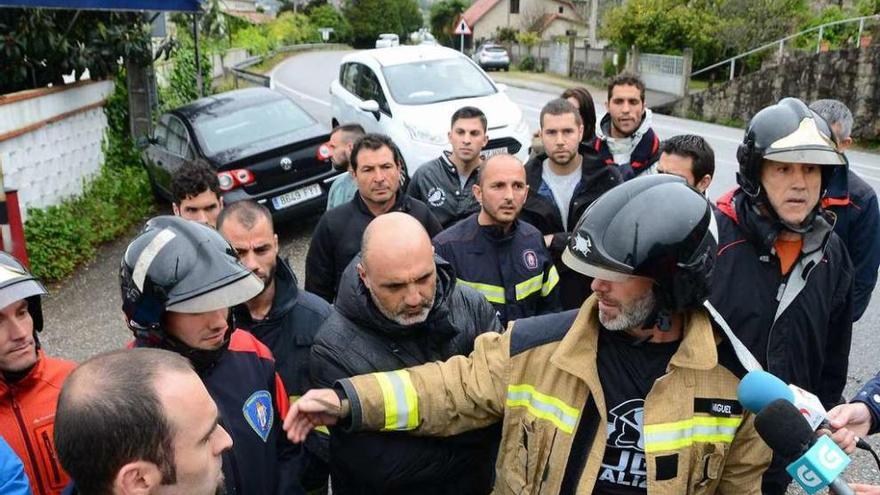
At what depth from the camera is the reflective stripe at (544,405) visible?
6.48ft

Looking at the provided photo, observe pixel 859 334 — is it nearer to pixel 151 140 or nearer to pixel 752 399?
pixel 752 399

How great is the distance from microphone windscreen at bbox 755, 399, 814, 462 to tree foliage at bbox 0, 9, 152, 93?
28.4 ft

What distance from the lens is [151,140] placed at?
884 centimetres

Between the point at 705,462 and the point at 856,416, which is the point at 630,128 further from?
the point at 705,462

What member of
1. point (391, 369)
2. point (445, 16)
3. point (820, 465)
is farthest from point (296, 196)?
point (445, 16)

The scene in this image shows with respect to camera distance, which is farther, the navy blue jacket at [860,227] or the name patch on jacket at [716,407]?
the navy blue jacket at [860,227]

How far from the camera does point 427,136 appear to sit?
A: 8734 mm

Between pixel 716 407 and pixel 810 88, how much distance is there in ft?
57.6

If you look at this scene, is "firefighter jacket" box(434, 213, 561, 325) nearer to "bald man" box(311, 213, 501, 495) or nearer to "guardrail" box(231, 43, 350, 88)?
"bald man" box(311, 213, 501, 495)

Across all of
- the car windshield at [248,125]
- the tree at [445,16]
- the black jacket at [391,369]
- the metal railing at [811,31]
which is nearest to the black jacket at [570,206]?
the black jacket at [391,369]

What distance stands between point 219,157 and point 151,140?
1772mm

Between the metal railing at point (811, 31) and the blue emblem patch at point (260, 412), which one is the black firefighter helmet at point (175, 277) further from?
the metal railing at point (811, 31)

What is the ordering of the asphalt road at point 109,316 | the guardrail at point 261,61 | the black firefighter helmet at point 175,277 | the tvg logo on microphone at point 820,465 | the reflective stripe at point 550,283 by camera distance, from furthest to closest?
1. the guardrail at point 261,61
2. the asphalt road at point 109,316
3. the reflective stripe at point 550,283
4. the black firefighter helmet at point 175,277
5. the tvg logo on microphone at point 820,465

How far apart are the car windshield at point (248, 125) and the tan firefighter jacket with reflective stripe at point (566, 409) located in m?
6.22
